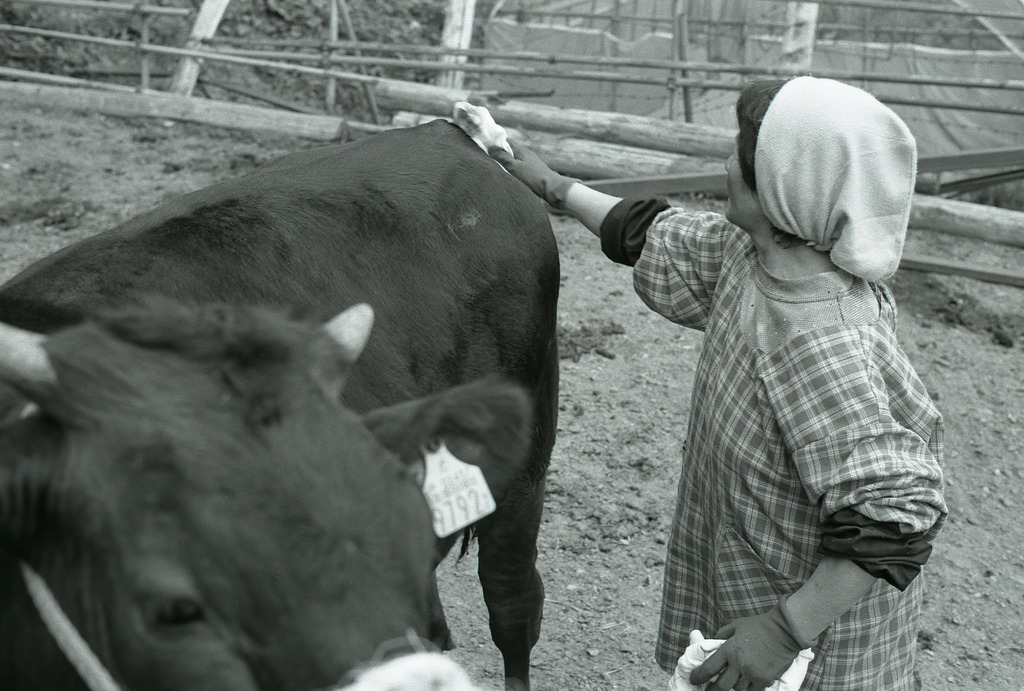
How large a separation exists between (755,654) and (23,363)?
1621 millimetres

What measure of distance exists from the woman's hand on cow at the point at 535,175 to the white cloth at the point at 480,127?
21 mm

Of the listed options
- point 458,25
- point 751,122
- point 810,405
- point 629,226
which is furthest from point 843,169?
point 458,25

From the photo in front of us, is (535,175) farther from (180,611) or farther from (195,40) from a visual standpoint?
(195,40)

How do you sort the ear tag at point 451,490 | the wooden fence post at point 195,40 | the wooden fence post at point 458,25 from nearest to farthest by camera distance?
the ear tag at point 451,490, the wooden fence post at point 195,40, the wooden fence post at point 458,25

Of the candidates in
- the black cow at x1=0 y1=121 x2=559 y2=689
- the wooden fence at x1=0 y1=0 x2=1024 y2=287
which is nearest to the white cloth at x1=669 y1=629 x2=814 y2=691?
the black cow at x1=0 y1=121 x2=559 y2=689

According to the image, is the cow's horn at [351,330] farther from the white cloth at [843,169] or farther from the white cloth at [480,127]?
the white cloth at [480,127]

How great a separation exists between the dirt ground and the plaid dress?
1.18 m

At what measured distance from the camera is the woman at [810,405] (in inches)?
85.2

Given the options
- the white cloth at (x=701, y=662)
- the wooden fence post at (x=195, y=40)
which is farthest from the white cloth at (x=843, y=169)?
the wooden fence post at (x=195, y=40)

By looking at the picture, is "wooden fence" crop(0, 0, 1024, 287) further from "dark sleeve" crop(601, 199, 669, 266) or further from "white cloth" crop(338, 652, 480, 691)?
"white cloth" crop(338, 652, 480, 691)

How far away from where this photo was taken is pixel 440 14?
15.6 m

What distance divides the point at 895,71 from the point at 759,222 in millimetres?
11339

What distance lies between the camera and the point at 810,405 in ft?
7.35

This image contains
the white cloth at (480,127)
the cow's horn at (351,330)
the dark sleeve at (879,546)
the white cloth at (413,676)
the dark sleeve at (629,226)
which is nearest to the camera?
the white cloth at (413,676)
